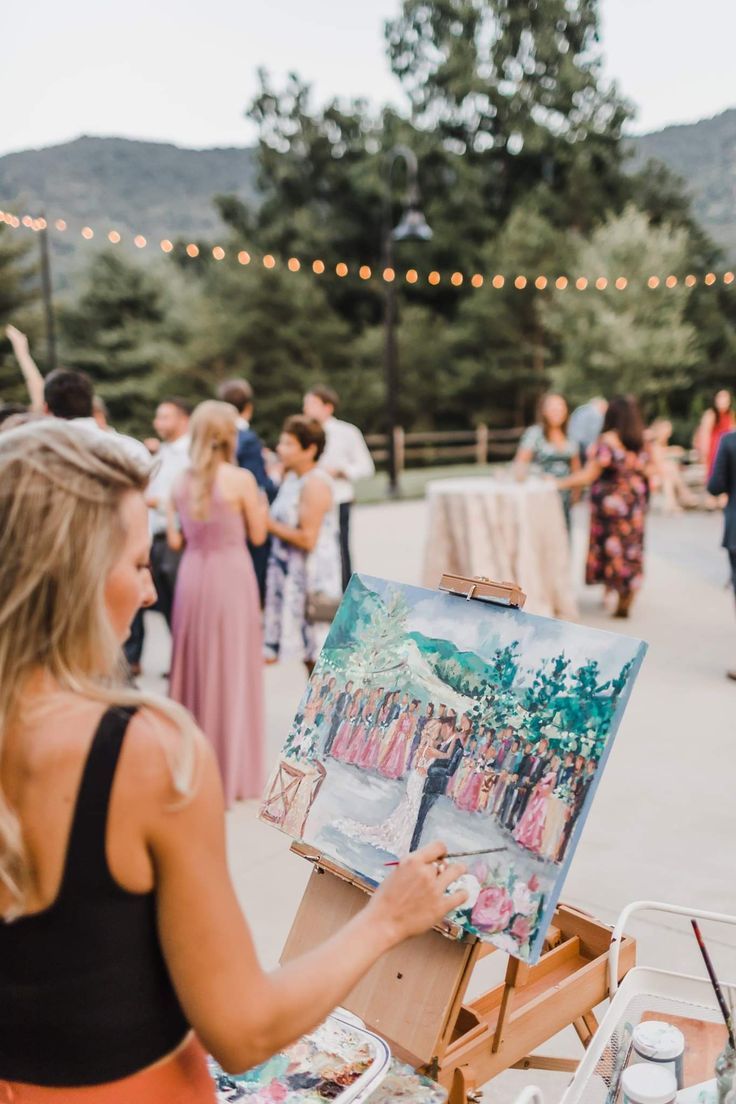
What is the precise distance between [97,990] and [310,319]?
33134 millimetres

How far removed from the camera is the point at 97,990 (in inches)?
40.3

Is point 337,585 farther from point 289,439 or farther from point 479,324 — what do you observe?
point 479,324

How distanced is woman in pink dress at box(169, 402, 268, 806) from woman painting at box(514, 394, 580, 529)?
3826 mm

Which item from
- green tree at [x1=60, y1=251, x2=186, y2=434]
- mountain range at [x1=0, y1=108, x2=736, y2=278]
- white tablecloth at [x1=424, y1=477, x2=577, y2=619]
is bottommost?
white tablecloth at [x1=424, y1=477, x2=577, y2=619]

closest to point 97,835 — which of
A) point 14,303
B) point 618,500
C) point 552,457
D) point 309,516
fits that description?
point 309,516

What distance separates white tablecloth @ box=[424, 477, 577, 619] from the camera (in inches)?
273

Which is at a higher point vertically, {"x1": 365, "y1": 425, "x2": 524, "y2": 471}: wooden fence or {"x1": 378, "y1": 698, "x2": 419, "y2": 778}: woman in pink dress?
{"x1": 378, "y1": 698, "x2": 419, "y2": 778}: woman in pink dress

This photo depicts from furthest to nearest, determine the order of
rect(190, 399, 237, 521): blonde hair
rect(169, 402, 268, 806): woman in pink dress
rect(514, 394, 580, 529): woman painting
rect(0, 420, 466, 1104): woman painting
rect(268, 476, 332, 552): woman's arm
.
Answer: rect(514, 394, 580, 529): woman painting, rect(268, 476, 332, 552): woman's arm, rect(169, 402, 268, 806): woman in pink dress, rect(190, 399, 237, 521): blonde hair, rect(0, 420, 466, 1104): woman painting

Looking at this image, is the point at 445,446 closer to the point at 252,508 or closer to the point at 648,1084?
the point at 252,508

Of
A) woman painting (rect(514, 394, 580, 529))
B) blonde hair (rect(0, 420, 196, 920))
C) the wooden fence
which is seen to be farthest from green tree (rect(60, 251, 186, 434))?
blonde hair (rect(0, 420, 196, 920))

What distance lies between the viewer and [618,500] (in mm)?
7016

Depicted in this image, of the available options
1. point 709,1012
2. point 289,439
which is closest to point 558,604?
point 289,439

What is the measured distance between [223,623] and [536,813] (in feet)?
9.07

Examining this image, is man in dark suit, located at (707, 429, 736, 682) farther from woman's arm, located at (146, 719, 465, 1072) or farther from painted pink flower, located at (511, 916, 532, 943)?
woman's arm, located at (146, 719, 465, 1072)
